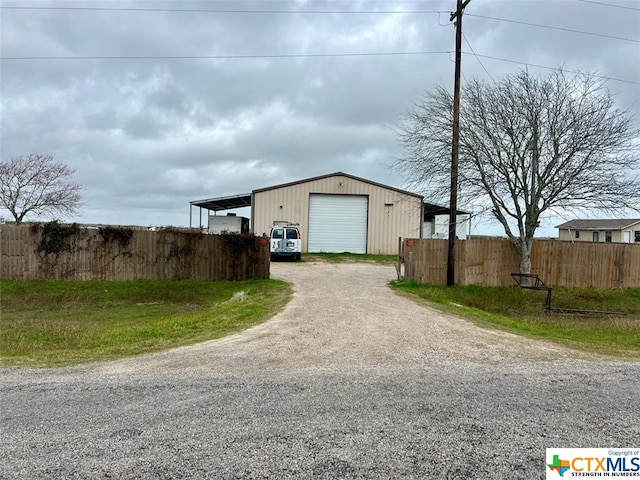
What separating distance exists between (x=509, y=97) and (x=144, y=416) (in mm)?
17485

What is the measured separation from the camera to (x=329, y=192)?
32.1 m

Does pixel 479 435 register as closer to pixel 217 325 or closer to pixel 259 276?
pixel 217 325

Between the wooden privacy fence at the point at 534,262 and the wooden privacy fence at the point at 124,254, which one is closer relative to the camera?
the wooden privacy fence at the point at 124,254

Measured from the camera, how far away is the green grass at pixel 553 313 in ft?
29.9

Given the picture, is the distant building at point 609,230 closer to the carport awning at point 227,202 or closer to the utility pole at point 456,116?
the carport awning at point 227,202

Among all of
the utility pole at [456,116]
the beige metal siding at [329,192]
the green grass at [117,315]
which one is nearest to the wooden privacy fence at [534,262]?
the utility pole at [456,116]

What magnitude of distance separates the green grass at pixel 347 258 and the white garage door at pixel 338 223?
123 cm

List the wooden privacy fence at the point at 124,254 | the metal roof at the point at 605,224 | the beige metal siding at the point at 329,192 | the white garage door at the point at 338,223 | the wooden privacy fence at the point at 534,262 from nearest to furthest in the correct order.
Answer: the wooden privacy fence at the point at 124,254 < the wooden privacy fence at the point at 534,262 < the beige metal siding at the point at 329,192 < the white garage door at the point at 338,223 < the metal roof at the point at 605,224

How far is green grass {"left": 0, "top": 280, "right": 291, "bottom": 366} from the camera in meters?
7.64

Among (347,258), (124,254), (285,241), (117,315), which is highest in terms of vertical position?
(285,241)

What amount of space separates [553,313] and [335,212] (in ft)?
62.6

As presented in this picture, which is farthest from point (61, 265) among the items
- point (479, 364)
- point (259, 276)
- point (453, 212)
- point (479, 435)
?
point (479, 435)

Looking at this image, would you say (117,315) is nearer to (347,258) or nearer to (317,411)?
(317,411)

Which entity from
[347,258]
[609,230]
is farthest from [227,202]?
[609,230]
